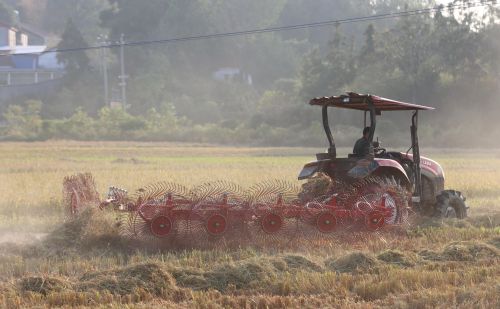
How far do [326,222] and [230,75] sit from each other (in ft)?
204

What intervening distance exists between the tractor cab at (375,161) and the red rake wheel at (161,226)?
2066mm

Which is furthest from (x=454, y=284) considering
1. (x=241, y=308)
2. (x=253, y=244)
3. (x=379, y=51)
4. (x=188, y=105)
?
(x=188, y=105)

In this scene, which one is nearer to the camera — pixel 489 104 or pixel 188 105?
pixel 489 104

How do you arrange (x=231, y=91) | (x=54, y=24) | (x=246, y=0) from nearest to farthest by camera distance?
(x=231, y=91)
(x=246, y=0)
(x=54, y=24)

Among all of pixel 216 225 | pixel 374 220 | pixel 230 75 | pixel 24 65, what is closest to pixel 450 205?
pixel 374 220

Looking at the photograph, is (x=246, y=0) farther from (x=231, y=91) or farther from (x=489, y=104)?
(x=489, y=104)

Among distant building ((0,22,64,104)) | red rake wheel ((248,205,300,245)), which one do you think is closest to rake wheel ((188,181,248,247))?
red rake wheel ((248,205,300,245))

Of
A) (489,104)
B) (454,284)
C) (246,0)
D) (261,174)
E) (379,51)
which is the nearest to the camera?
(454,284)

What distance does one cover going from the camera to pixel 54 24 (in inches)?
3775

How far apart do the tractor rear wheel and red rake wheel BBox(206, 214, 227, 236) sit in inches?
145

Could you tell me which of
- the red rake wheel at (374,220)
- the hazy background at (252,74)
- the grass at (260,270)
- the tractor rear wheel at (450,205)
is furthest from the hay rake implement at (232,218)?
the hazy background at (252,74)

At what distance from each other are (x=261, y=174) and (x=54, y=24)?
8120 cm

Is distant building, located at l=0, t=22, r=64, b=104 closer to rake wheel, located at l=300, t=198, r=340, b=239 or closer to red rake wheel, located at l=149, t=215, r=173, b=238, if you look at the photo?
red rake wheel, located at l=149, t=215, r=173, b=238

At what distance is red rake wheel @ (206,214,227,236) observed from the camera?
8922 mm
